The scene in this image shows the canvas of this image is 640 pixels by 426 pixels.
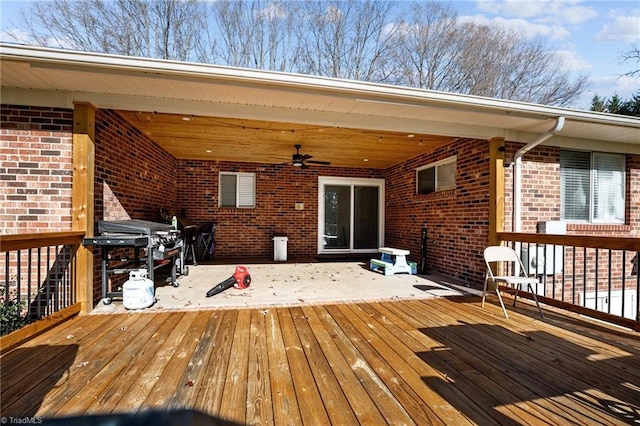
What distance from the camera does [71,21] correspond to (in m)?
7.77

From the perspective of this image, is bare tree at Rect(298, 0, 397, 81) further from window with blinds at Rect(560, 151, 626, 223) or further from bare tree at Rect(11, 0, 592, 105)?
window with blinds at Rect(560, 151, 626, 223)

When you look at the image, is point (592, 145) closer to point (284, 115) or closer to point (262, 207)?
point (284, 115)

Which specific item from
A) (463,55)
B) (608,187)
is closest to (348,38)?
(463,55)

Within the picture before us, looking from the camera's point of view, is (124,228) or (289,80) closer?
(289,80)

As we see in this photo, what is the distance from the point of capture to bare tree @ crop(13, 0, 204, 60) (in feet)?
24.6

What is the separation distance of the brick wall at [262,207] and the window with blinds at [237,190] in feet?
0.44

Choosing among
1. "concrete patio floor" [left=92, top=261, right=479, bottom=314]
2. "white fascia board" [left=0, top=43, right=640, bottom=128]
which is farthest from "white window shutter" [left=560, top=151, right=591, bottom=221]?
"concrete patio floor" [left=92, top=261, right=479, bottom=314]

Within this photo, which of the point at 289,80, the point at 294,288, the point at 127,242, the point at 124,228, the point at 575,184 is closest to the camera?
the point at 289,80

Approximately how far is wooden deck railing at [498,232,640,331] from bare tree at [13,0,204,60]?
10.6 metres

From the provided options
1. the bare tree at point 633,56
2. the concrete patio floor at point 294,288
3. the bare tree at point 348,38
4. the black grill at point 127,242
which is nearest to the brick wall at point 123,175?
the black grill at point 127,242

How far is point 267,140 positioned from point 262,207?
2.71 meters

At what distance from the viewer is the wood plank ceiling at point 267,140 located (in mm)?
4531

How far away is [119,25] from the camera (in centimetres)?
829

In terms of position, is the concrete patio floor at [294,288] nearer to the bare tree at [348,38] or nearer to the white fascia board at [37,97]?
the white fascia board at [37,97]
